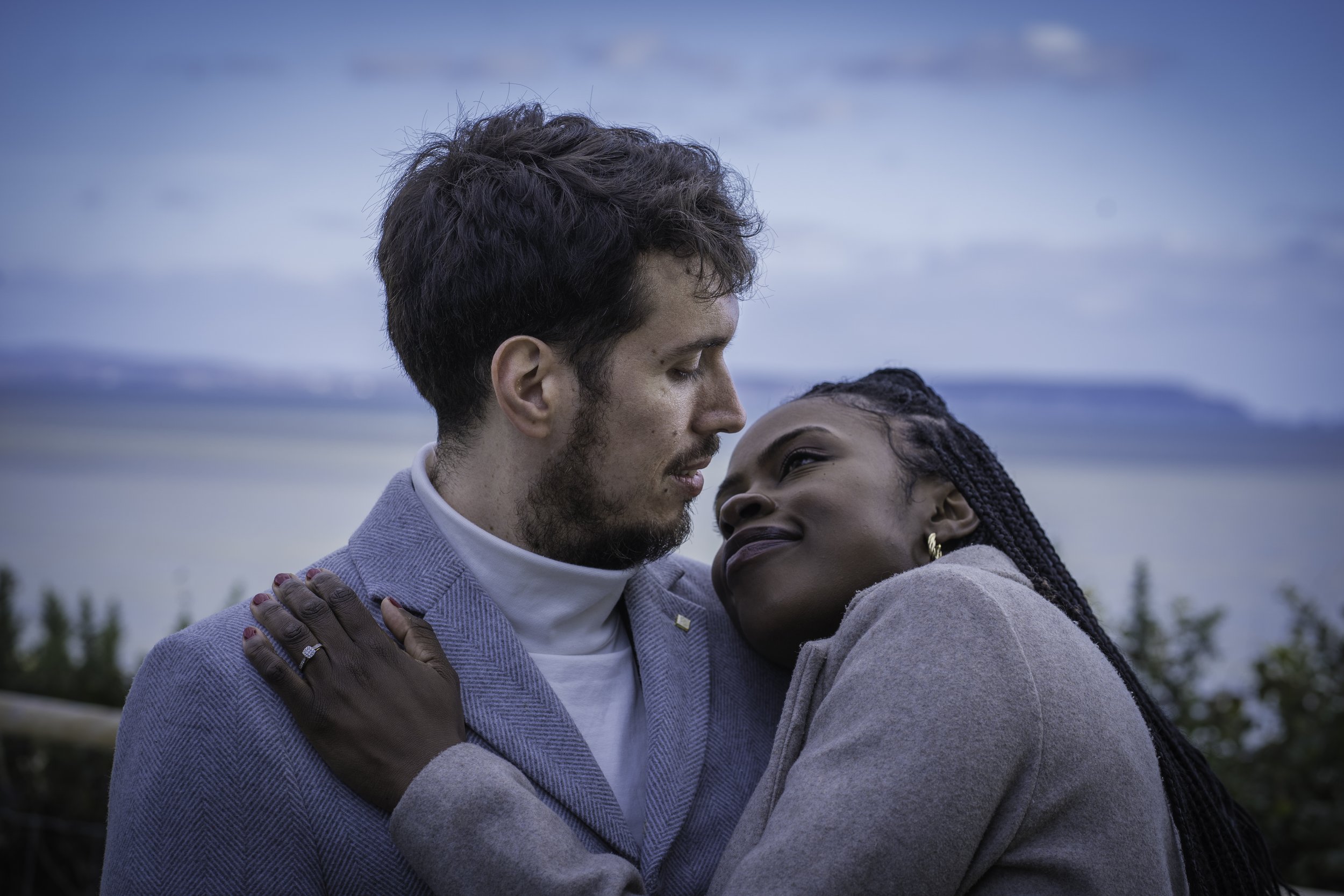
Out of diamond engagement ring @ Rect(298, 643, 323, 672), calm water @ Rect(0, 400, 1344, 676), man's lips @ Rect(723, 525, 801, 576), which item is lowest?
calm water @ Rect(0, 400, 1344, 676)

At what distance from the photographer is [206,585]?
348 inches

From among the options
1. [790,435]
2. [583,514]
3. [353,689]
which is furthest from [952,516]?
[353,689]

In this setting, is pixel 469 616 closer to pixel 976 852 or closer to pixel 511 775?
pixel 511 775

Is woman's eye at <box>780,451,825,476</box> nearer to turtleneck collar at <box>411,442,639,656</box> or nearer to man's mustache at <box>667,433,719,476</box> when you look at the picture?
man's mustache at <box>667,433,719,476</box>

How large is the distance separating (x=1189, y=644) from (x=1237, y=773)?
625 millimetres

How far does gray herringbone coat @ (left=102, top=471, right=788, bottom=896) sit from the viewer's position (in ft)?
6.25

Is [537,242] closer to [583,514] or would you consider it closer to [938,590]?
[583,514]

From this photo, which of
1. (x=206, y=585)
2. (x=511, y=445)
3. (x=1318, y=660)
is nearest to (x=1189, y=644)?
(x=1318, y=660)

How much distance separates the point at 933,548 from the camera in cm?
243

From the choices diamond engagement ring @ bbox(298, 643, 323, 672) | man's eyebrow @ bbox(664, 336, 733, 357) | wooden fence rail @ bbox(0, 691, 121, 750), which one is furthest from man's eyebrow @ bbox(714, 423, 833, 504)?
wooden fence rail @ bbox(0, 691, 121, 750)

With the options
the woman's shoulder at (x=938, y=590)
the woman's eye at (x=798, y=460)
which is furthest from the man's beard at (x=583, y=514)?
the woman's shoulder at (x=938, y=590)

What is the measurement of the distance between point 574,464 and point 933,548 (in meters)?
0.83

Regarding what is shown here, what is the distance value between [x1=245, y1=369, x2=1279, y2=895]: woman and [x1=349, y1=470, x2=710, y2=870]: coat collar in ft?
0.25

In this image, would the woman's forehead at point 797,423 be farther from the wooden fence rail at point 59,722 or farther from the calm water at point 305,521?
the wooden fence rail at point 59,722
